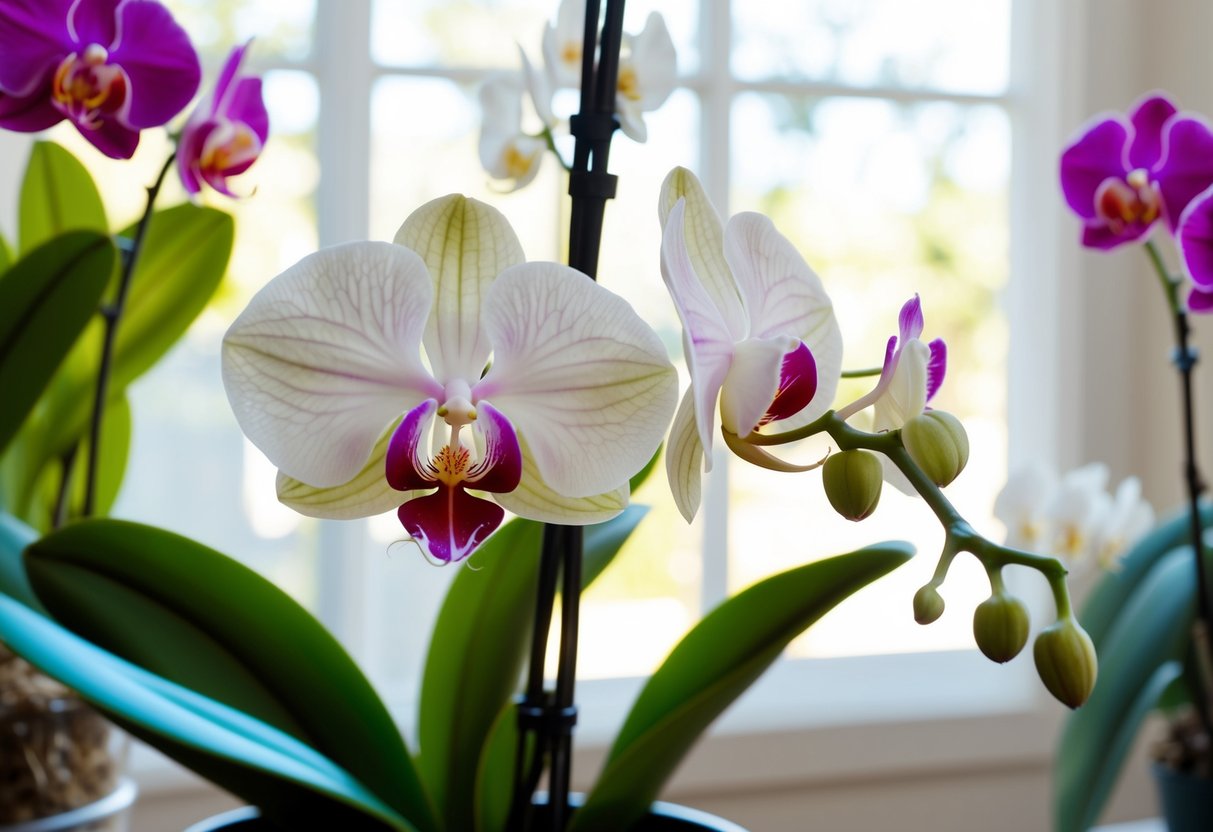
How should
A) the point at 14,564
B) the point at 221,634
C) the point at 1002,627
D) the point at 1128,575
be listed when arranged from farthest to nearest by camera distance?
the point at 1128,575 < the point at 14,564 < the point at 221,634 < the point at 1002,627

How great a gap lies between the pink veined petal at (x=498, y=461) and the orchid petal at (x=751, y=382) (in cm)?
6

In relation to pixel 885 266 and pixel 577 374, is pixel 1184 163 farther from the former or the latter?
pixel 885 266

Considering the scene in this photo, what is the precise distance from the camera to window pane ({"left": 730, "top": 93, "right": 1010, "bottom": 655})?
149 cm

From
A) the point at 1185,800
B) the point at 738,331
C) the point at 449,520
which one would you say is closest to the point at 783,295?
the point at 738,331

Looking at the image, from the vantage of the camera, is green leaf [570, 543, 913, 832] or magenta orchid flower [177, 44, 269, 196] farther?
magenta orchid flower [177, 44, 269, 196]

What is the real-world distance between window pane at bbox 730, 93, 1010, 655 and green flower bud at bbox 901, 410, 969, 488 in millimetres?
1158

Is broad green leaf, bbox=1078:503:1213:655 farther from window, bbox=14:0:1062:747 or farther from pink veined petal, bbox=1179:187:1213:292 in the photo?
pink veined petal, bbox=1179:187:1213:292

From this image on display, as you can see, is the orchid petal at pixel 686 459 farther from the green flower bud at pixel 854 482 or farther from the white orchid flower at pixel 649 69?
the white orchid flower at pixel 649 69

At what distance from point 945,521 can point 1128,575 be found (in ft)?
2.66

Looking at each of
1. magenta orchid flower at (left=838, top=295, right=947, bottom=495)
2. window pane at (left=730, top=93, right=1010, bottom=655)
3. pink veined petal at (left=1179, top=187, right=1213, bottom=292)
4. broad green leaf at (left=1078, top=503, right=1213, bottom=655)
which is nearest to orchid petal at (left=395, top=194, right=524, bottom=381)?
magenta orchid flower at (left=838, top=295, right=947, bottom=495)

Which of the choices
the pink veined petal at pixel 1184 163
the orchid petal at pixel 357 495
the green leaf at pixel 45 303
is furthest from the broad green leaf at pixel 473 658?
the pink veined petal at pixel 1184 163

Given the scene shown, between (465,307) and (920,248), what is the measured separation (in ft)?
4.25

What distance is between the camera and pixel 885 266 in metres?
1.54

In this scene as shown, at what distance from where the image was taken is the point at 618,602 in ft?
4.78
